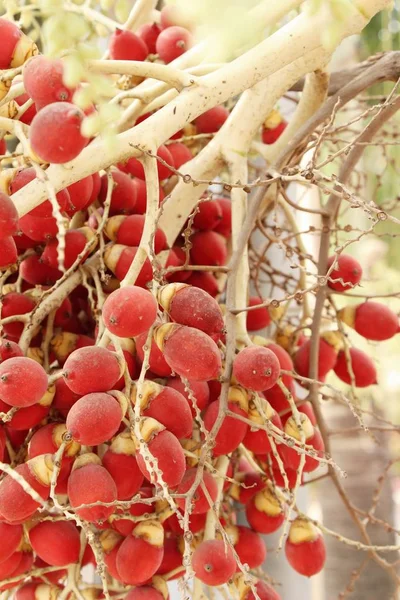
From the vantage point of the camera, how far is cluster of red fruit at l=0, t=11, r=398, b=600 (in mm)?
602

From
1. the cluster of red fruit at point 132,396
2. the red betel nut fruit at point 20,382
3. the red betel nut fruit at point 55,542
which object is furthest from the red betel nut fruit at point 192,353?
the red betel nut fruit at point 55,542

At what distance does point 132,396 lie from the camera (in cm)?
67

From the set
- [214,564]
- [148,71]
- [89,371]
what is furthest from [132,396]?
[148,71]

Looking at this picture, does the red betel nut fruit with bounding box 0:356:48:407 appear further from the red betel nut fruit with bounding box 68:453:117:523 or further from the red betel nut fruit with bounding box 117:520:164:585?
the red betel nut fruit with bounding box 117:520:164:585

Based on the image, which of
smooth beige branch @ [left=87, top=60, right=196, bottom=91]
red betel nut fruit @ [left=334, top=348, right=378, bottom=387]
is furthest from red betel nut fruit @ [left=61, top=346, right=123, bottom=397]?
red betel nut fruit @ [left=334, top=348, right=378, bottom=387]

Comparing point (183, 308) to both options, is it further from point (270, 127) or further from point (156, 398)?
point (270, 127)

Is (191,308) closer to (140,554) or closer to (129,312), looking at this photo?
(129,312)

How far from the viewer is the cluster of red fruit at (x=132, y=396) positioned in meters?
0.60

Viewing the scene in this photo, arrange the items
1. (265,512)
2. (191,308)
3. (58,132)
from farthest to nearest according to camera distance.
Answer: (265,512) → (191,308) → (58,132)

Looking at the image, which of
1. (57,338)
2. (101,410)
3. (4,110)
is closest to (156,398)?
(101,410)

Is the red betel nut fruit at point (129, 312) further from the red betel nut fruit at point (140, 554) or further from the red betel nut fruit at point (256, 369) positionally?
the red betel nut fruit at point (140, 554)

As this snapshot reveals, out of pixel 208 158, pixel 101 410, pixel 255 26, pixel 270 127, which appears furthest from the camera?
pixel 270 127

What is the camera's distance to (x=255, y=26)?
368 mm

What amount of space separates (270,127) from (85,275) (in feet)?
1.29
